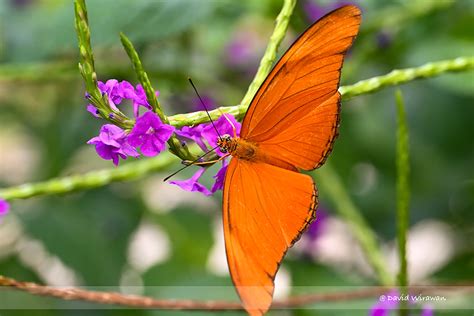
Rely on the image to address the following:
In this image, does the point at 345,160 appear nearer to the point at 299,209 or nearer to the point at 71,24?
the point at 71,24

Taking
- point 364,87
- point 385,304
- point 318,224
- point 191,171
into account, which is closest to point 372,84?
point 364,87

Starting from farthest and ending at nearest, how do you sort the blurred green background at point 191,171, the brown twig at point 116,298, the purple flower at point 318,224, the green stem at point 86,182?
the purple flower at point 318,224, the blurred green background at point 191,171, the green stem at point 86,182, the brown twig at point 116,298

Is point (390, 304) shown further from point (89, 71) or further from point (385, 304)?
point (89, 71)

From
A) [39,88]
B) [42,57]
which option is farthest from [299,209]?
[39,88]

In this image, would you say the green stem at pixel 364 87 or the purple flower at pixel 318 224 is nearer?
the green stem at pixel 364 87

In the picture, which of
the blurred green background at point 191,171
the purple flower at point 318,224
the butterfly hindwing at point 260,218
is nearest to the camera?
the butterfly hindwing at point 260,218

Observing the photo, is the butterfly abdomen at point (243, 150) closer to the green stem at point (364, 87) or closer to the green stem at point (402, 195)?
the green stem at point (364, 87)

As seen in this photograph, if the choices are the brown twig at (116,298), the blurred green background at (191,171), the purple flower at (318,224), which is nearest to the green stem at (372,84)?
the brown twig at (116,298)
